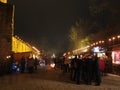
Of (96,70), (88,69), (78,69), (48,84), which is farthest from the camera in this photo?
(78,69)

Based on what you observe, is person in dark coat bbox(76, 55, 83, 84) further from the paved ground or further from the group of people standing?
the paved ground

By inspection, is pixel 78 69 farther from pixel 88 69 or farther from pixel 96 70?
pixel 96 70

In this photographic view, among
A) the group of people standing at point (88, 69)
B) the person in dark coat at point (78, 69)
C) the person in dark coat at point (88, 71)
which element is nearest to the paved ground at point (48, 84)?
the person in dark coat at point (78, 69)

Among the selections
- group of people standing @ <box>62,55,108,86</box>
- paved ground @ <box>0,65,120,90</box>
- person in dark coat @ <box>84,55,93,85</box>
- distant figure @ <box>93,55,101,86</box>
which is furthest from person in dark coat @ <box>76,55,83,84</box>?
distant figure @ <box>93,55,101,86</box>

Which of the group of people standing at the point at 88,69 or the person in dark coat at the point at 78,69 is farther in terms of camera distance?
the person in dark coat at the point at 78,69

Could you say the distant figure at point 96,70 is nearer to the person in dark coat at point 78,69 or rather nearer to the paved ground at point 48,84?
the paved ground at point 48,84

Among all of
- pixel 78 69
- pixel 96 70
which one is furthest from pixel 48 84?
pixel 96 70

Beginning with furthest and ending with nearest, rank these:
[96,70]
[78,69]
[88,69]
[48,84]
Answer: [78,69], [88,69], [96,70], [48,84]

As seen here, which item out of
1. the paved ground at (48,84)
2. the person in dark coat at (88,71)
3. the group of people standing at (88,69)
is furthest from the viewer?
the person in dark coat at (88,71)

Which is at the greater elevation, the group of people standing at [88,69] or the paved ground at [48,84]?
the group of people standing at [88,69]

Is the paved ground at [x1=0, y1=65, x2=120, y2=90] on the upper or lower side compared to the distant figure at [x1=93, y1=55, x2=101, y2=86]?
lower

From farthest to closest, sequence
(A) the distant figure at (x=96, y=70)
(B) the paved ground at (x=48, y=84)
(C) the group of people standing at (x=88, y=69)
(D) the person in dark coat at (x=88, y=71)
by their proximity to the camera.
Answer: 1. (D) the person in dark coat at (x=88, y=71)
2. (C) the group of people standing at (x=88, y=69)
3. (A) the distant figure at (x=96, y=70)
4. (B) the paved ground at (x=48, y=84)

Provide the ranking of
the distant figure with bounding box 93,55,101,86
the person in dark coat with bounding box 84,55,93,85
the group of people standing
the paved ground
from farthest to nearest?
the person in dark coat with bounding box 84,55,93,85 → the group of people standing → the distant figure with bounding box 93,55,101,86 → the paved ground

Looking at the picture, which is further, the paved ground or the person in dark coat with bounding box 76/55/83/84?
the person in dark coat with bounding box 76/55/83/84
